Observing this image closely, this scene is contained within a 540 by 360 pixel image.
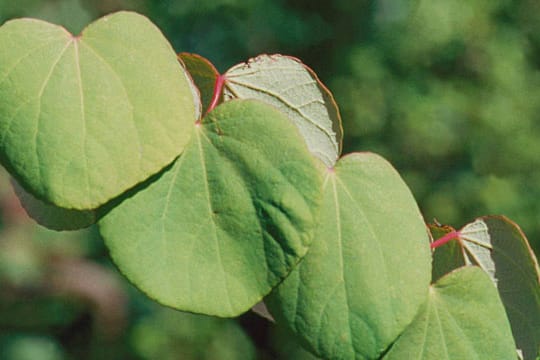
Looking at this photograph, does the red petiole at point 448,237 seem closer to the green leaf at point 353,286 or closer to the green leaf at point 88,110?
the green leaf at point 353,286

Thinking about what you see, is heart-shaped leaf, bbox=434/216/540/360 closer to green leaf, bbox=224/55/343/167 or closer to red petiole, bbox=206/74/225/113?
green leaf, bbox=224/55/343/167

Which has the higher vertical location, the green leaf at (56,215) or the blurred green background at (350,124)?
the green leaf at (56,215)

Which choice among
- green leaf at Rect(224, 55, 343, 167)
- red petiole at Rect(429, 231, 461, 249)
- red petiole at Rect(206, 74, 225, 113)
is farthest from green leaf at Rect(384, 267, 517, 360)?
red petiole at Rect(206, 74, 225, 113)

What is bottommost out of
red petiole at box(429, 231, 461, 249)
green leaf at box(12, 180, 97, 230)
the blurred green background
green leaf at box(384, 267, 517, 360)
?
the blurred green background

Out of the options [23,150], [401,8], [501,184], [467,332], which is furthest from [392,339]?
[401,8]

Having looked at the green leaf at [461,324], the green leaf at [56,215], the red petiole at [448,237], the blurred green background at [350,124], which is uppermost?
the red petiole at [448,237]

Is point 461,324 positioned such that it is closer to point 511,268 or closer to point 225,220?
point 511,268

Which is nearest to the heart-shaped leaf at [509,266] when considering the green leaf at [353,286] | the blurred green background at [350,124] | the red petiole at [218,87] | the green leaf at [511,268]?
the green leaf at [511,268]

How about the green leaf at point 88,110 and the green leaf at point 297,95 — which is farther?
the green leaf at point 297,95
